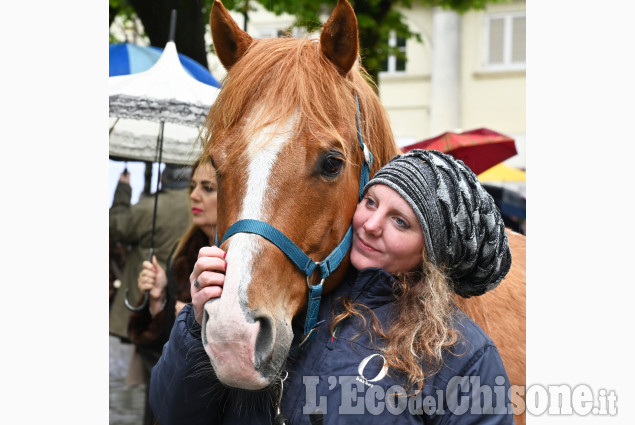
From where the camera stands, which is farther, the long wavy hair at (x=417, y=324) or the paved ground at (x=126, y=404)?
the paved ground at (x=126, y=404)

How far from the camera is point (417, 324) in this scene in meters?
1.85

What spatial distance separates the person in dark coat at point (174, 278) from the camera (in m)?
3.93

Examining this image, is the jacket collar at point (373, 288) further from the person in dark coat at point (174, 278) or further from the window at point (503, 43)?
the window at point (503, 43)

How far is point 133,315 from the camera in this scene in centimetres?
437

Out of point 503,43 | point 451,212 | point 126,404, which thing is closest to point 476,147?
point 451,212

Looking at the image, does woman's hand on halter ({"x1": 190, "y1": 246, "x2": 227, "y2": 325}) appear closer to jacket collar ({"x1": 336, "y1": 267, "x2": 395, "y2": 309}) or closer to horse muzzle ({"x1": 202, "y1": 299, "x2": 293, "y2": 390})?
horse muzzle ({"x1": 202, "y1": 299, "x2": 293, "y2": 390})

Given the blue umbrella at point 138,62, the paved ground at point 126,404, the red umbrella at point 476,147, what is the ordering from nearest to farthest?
the blue umbrella at point 138,62 < the red umbrella at point 476,147 < the paved ground at point 126,404

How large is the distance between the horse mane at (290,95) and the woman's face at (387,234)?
0.58ft

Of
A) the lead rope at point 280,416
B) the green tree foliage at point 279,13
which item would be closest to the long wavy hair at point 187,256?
the green tree foliage at point 279,13

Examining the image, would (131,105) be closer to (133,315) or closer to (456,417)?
(133,315)

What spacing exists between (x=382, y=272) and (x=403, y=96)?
1449 cm

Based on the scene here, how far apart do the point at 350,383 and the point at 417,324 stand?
0.26m

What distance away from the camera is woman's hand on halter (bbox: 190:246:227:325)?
5.41 ft
